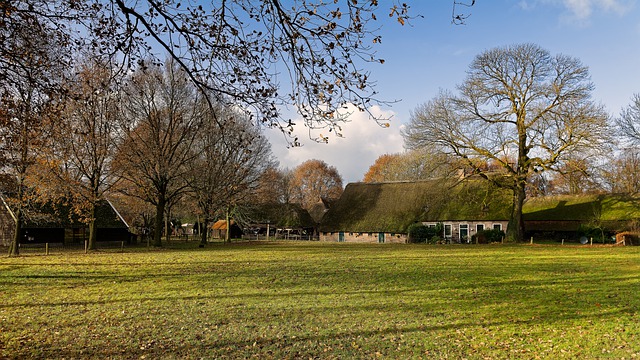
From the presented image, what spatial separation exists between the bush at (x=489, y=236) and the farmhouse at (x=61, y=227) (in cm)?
3075

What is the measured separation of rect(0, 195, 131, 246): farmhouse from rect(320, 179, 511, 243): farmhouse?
22.3 meters

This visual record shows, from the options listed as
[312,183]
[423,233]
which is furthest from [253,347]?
[312,183]

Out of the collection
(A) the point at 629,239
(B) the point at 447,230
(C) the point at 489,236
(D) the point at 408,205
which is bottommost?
(C) the point at 489,236

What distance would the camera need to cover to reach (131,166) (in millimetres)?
29953

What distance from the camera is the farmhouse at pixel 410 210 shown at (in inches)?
1738

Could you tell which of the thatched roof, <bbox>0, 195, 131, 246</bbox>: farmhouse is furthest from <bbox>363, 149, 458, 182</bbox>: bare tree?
<bbox>0, 195, 131, 246</bbox>: farmhouse

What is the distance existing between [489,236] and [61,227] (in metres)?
36.1

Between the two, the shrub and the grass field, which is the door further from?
the grass field

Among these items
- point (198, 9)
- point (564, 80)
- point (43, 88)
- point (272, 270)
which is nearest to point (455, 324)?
point (198, 9)

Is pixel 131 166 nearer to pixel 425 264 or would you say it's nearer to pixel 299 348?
pixel 425 264

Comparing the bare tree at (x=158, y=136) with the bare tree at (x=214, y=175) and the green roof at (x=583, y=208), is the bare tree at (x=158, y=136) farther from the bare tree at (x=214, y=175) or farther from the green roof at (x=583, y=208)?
the green roof at (x=583, y=208)

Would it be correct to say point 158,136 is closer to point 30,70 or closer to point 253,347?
point 30,70

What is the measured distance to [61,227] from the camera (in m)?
36.4

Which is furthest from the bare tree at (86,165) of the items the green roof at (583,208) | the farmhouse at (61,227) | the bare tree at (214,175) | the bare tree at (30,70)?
the green roof at (583,208)
